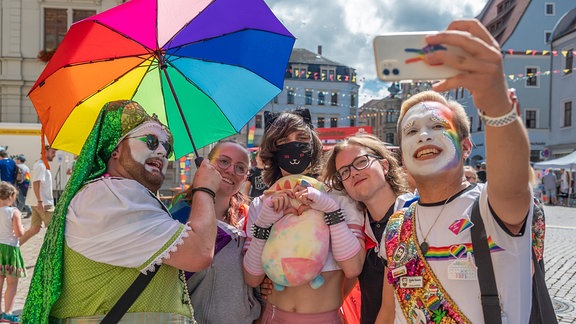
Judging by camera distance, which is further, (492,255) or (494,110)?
(492,255)

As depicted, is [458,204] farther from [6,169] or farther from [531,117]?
[531,117]

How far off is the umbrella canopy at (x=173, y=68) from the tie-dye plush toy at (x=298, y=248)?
91 cm

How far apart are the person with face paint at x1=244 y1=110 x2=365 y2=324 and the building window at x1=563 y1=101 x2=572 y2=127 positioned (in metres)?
30.4

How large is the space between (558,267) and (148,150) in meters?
7.27

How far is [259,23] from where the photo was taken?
3.39 metres

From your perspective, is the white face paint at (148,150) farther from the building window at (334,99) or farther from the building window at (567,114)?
the building window at (334,99)

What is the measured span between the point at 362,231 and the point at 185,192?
3.46ft

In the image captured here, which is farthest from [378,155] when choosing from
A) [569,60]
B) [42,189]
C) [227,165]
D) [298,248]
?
[569,60]

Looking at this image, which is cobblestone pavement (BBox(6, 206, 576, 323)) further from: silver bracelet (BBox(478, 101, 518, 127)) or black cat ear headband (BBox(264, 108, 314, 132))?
silver bracelet (BBox(478, 101, 518, 127))

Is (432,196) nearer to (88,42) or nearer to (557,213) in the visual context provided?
(88,42)

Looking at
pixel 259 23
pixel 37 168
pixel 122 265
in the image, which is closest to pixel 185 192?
pixel 122 265

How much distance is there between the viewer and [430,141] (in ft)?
6.46

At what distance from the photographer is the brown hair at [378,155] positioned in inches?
114

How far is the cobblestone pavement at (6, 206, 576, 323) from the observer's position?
5699 millimetres
